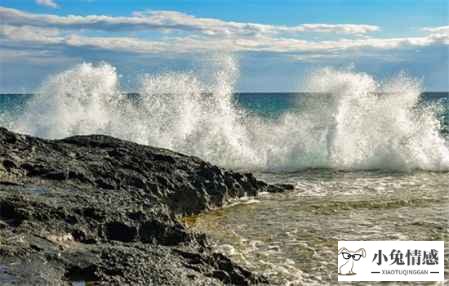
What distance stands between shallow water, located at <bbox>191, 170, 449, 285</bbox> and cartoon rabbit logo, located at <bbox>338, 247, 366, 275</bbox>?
13 centimetres

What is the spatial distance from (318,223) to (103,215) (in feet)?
14.2

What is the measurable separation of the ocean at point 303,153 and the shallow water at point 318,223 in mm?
22

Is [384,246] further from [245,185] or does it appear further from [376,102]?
[376,102]

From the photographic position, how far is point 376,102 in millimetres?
21906

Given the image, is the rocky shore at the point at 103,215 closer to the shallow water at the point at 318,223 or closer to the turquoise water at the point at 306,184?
the shallow water at the point at 318,223

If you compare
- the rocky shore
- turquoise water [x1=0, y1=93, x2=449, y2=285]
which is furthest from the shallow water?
the rocky shore

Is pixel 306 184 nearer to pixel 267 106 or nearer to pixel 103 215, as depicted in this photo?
pixel 103 215

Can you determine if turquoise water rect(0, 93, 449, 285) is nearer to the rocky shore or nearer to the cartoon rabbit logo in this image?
the cartoon rabbit logo

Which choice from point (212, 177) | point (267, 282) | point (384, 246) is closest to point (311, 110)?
point (212, 177)

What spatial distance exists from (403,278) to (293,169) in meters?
11.1

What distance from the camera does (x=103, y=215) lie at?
8.00m

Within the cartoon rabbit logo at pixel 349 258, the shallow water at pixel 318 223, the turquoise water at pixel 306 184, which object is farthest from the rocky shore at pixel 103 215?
the cartoon rabbit logo at pixel 349 258

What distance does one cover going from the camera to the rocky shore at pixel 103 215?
20.4 feet

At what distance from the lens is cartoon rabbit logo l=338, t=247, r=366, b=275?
26.2 ft
